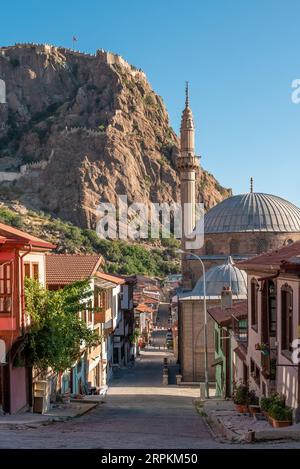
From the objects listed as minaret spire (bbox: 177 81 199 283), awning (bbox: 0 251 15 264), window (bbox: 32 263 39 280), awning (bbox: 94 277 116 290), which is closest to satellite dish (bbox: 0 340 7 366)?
awning (bbox: 0 251 15 264)

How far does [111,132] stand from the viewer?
469 ft

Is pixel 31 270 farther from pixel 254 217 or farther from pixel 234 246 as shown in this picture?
pixel 254 217

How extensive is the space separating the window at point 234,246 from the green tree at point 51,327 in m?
31.7

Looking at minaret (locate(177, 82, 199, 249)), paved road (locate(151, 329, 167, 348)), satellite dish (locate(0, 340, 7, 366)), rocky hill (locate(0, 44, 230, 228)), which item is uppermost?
rocky hill (locate(0, 44, 230, 228))

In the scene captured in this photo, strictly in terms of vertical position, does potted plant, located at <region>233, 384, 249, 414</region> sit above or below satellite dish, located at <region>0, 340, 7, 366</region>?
below

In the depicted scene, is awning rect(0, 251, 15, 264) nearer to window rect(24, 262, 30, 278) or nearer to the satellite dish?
the satellite dish

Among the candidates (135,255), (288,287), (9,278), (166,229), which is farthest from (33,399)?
(166,229)

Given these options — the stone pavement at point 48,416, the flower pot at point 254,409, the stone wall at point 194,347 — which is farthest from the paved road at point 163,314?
the flower pot at point 254,409

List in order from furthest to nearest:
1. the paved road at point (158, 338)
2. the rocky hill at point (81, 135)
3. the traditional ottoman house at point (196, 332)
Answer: the rocky hill at point (81, 135)
the paved road at point (158, 338)
the traditional ottoman house at point (196, 332)

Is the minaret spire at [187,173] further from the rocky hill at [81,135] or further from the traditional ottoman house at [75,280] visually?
the rocky hill at [81,135]

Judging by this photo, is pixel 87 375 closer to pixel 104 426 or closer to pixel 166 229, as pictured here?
pixel 104 426

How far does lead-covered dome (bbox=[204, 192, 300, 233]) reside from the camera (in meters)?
51.8

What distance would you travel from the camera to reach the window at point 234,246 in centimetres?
5153

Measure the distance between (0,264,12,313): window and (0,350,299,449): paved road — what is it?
343cm
